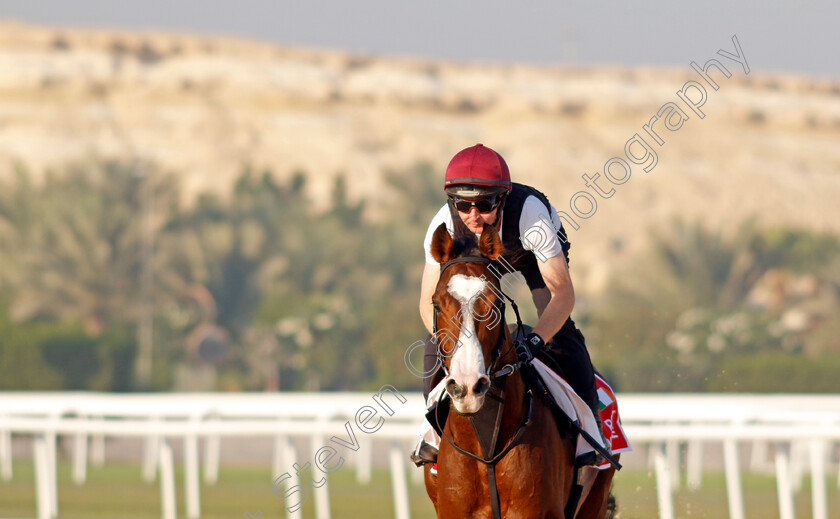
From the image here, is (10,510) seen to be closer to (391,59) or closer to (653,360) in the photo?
(653,360)

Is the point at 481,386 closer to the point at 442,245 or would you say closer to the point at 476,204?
the point at 442,245

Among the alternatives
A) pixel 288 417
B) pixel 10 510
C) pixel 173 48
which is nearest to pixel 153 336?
pixel 288 417

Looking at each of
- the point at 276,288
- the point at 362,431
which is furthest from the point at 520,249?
the point at 276,288

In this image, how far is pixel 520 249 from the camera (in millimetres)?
6617

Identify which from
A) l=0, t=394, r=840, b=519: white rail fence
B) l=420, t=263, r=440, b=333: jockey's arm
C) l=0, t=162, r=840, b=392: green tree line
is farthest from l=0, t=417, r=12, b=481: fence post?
l=0, t=162, r=840, b=392: green tree line

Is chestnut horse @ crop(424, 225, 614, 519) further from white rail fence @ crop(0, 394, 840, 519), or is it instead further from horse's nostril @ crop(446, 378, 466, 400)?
white rail fence @ crop(0, 394, 840, 519)

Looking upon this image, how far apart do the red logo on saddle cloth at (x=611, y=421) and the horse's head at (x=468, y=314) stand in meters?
1.83

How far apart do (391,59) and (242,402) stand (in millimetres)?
84183

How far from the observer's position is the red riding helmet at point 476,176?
20.8 ft

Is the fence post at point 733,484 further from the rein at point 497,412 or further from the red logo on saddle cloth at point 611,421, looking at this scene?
the rein at point 497,412

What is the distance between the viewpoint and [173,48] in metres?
94.6

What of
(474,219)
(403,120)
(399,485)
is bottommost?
(399,485)

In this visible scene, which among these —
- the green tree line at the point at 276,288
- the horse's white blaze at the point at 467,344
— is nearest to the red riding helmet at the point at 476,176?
the horse's white blaze at the point at 467,344

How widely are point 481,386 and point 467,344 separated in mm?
165
